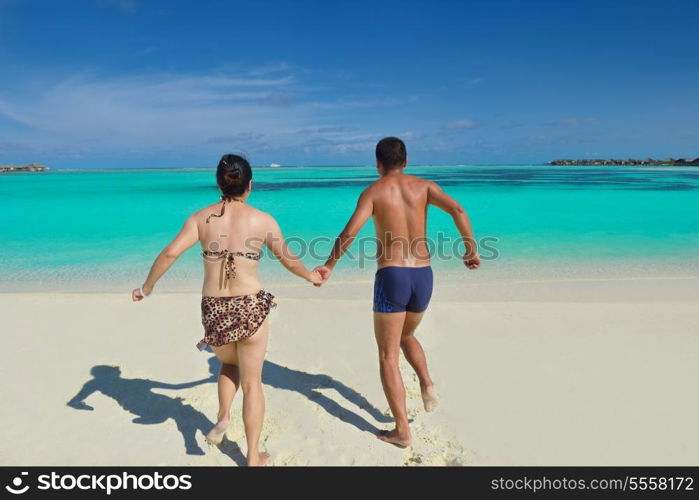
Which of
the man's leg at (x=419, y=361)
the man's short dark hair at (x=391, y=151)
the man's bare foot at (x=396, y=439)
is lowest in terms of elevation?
the man's bare foot at (x=396, y=439)

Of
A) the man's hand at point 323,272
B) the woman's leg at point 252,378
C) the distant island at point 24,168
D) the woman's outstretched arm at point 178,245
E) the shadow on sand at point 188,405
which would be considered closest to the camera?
the woman's outstretched arm at point 178,245

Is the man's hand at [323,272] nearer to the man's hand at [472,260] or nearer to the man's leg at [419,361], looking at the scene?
the man's leg at [419,361]

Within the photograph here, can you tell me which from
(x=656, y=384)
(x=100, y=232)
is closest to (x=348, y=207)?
(x=100, y=232)

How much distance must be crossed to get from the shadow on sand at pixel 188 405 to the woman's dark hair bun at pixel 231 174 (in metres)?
1.89

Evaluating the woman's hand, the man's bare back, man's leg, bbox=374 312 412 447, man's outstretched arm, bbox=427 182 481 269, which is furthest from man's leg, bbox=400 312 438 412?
man's outstretched arm, bbox=427 182 481 269

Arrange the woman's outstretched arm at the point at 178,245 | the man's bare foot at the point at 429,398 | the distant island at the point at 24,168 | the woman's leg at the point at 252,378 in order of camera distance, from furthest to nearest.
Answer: the distant island at the point at 24,168, the man's bare foot at the point at 429,398, the woman's leg at the point at 252,378, the woman's outstretched arm at the point at 178,245

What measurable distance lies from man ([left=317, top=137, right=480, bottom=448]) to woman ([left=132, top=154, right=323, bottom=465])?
2.24 feet

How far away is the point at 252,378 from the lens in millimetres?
2848

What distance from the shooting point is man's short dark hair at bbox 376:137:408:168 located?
316 centimetres

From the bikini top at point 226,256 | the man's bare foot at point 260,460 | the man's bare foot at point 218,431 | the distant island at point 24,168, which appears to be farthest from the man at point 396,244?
the distant island at point 24,168

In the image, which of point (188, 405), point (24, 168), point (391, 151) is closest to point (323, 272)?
point (391, 151)

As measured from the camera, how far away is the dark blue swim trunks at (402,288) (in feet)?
10.2

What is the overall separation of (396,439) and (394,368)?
523 mm
